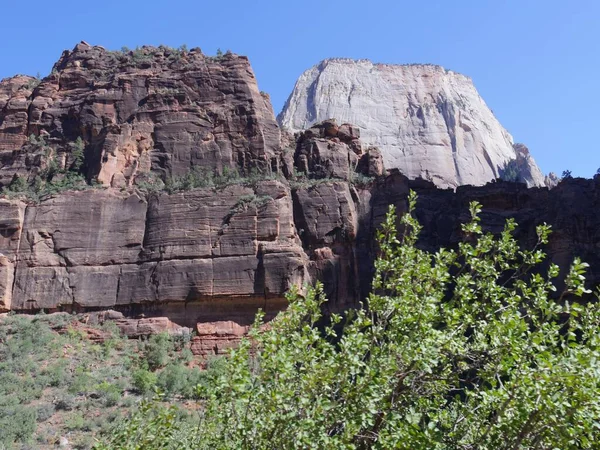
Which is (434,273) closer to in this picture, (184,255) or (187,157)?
(184,255)

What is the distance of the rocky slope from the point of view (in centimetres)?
3569

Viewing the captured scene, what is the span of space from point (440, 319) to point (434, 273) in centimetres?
62

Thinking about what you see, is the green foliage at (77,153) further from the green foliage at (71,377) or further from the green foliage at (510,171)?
the green foliage at (510,171)

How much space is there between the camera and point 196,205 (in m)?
38.0

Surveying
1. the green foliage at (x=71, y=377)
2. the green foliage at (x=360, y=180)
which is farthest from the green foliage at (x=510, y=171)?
the green foliage at (x=71, y=377)

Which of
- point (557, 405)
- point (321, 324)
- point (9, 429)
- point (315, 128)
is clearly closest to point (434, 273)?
point (557, 405)

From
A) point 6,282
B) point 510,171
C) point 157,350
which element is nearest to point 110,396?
point 157,350

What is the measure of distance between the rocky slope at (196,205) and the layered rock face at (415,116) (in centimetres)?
3664

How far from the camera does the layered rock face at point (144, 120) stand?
42531 mm

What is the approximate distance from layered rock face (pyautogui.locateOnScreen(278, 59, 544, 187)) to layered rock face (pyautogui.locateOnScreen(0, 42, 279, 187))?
122 feet

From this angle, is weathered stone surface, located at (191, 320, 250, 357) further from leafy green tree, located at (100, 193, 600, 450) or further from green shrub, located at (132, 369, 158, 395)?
leafy green tree, located at (100, 193, 600, 450)

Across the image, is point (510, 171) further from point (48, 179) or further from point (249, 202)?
point (48, 179)

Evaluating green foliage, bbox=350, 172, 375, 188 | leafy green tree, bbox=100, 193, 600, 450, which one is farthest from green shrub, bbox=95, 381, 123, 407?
green foliage, bbox=350, 172, 375, 188

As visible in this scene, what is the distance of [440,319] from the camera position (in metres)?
7.29
